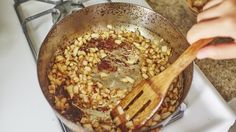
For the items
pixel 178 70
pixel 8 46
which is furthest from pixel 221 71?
pixel 8 46

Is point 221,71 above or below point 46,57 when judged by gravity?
below

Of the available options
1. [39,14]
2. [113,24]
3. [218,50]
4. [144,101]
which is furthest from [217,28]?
[39,14]

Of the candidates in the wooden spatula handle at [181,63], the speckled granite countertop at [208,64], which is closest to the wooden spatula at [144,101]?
the wooden spatula handle at [181,63]

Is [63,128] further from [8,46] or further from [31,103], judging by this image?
[8,46]

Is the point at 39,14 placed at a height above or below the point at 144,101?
above

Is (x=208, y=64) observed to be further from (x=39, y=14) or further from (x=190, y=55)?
(x=39, y=14)

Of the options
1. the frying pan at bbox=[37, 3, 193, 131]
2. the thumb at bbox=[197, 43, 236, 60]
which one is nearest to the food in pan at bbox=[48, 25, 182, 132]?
the frying pan at bbox=[37, 3, 193, 131]
